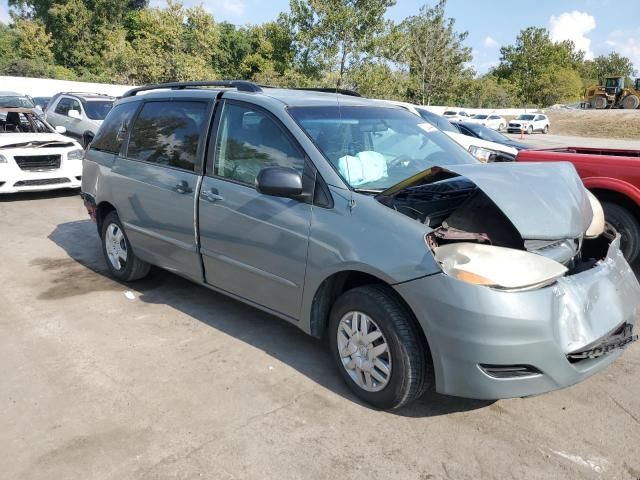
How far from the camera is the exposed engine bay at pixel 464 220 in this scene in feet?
9.91

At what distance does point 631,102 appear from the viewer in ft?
154

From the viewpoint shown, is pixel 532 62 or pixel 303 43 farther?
pixel 532 62

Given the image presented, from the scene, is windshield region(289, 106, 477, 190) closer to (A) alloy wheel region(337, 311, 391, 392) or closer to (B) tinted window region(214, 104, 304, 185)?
(B) tinted window region(214, 104, 304, 185)

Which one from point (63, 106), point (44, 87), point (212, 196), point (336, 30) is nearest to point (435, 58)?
point (336, 30)

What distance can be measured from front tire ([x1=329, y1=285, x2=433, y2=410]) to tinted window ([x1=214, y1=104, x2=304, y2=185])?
96 centimetres

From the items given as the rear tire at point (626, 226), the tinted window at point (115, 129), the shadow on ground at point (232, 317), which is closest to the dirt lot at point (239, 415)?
the shadow on ground at point (232, 317)

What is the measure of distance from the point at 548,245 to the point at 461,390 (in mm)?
1003

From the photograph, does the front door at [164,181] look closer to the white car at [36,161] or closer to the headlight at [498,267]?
the headlight at [498,267]

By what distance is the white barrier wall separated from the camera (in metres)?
30.5

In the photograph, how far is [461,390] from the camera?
2.79 metres

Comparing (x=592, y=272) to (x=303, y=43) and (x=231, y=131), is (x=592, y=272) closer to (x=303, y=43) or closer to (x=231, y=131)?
(x=231, y=131)

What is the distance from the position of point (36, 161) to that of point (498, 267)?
864 centimetres

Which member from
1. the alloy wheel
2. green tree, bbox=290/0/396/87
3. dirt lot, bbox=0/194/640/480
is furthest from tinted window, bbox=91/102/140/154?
green tree, bbox=290/0/396/87

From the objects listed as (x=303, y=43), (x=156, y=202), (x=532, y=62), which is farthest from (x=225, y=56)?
(x=156, y=202)
